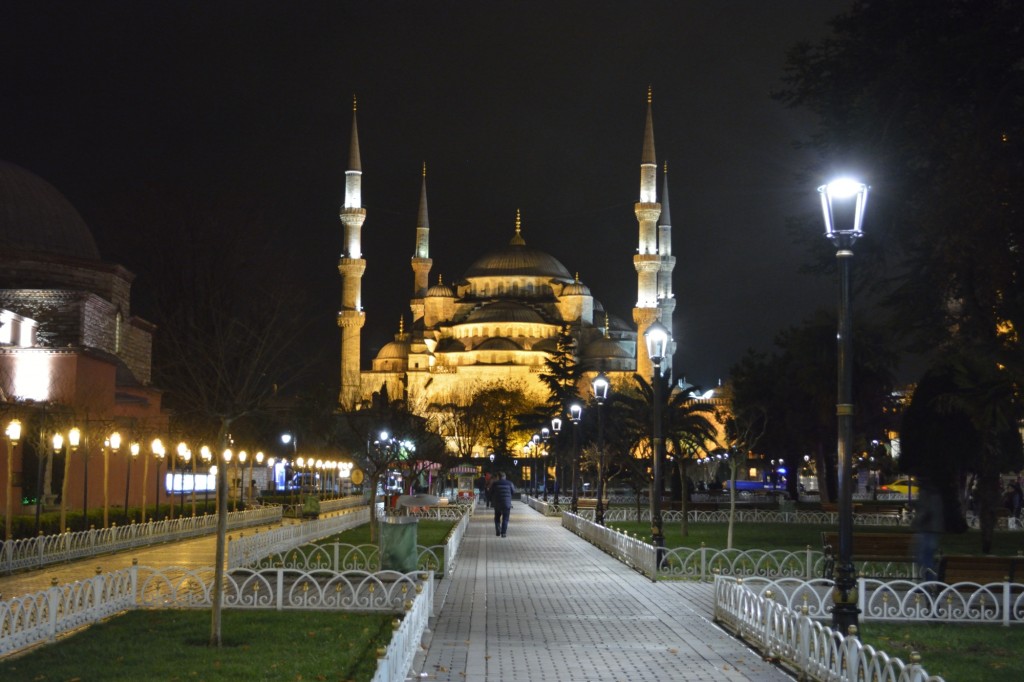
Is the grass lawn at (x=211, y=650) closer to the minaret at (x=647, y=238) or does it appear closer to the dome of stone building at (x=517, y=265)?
the minaret at (x=647, y=238)

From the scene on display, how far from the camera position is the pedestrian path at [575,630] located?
9086 mm

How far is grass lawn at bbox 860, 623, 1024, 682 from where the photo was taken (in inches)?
355

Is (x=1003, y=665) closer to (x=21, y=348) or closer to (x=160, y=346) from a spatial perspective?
(x=21, y=348)

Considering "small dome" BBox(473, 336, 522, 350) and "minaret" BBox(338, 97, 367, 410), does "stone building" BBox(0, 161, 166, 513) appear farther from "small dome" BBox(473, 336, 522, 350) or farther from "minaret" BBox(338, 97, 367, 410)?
"small dome" BBox(473, 336, 522, 350)

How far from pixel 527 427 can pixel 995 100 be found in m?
52.5

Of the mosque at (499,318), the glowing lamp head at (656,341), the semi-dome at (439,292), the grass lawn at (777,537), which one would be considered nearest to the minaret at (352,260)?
the mosque at (499,318)

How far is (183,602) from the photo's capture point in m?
12.2

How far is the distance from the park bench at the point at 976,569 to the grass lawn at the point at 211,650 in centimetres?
550

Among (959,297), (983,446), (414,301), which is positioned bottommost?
(983,446)

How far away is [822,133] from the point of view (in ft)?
71.6

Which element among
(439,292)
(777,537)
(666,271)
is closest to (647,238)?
(666,271)

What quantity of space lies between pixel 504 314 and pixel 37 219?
209 feet

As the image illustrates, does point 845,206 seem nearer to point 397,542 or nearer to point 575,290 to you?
point 397,542

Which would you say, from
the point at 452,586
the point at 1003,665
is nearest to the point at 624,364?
the point at 452,586
